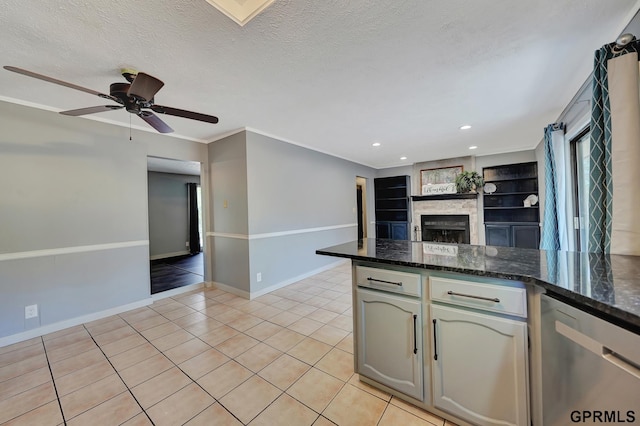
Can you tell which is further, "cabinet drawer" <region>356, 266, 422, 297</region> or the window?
the window

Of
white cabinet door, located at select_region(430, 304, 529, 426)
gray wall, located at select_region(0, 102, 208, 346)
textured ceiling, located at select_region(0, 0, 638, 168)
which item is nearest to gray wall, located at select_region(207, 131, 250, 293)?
textured ceiling, located at select_region(0, 0, 638, 168)

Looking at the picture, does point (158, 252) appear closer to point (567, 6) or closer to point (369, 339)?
point (369, 339)

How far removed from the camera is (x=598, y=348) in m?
0.83

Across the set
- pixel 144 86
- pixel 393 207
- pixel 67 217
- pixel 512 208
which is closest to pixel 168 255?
pixel 67 217

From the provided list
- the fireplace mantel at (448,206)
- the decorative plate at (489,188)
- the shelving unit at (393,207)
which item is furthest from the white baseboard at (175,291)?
the decorative plate at (489,188)

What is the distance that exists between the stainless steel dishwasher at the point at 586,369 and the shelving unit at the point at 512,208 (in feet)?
17.1

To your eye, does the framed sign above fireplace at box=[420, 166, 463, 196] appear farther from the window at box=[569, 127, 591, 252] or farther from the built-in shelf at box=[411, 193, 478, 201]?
the window at box=[569, 127, 591, 252]

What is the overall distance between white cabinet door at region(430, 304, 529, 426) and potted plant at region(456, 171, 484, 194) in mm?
5030

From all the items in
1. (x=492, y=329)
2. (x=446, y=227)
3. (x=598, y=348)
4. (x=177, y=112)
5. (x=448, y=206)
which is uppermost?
(x=177, y=112)

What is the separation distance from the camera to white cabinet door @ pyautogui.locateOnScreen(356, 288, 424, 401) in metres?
1.45

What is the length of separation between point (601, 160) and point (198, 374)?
3259mm

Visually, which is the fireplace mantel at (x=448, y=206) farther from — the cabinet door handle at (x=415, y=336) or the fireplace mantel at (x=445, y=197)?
the cabinet door handle at (x=415, y=336)

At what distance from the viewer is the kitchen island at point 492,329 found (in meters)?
0.84

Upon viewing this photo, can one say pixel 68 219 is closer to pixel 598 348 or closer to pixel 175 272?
pixel 175 272
